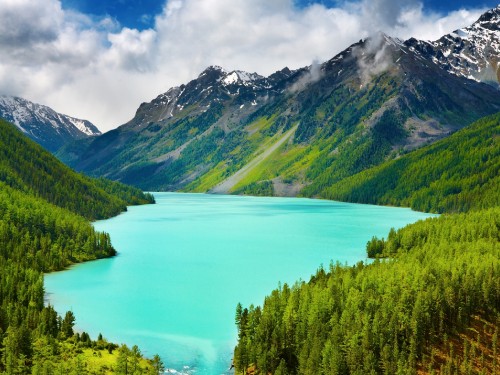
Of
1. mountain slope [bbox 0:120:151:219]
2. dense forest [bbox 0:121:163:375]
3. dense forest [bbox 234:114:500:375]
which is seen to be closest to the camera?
dense forest [bbox 234:114:500:375]

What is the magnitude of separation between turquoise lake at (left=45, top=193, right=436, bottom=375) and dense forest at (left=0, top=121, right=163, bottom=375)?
4434 millimetres

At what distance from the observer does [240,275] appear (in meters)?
89.4

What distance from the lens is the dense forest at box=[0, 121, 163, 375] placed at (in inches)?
1734

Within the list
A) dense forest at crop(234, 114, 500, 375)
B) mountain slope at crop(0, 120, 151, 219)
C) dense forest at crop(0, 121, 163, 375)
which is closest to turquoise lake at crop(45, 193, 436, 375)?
dense forest at crop(0, 121, 163, 375)

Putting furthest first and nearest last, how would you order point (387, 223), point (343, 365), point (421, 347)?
point (387, 223) < point (421, 347) < point (343, 365)

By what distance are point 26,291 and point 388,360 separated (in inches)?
1696

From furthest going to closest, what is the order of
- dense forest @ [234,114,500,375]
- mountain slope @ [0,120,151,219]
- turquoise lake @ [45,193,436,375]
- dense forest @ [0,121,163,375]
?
1. mountain slope @ [0,120,151,219]
2. turquoise lake @ [45,193,436,375]
3. dense forest @ [0,121,163,375]
4. dense forest @ [234,114,500,375]

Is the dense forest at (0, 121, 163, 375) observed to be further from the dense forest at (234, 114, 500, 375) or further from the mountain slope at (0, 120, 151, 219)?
the dense forest at (234, 114, 500, 375)

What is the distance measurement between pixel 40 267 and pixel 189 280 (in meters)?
27.2

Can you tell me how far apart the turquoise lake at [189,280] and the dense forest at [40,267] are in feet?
14.5

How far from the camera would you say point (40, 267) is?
290 feet

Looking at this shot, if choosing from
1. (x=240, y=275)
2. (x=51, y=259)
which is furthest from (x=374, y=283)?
(x=51, y=259)

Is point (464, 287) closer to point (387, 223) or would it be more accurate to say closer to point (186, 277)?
point (186, 277)

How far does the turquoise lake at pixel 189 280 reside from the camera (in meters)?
55.0
